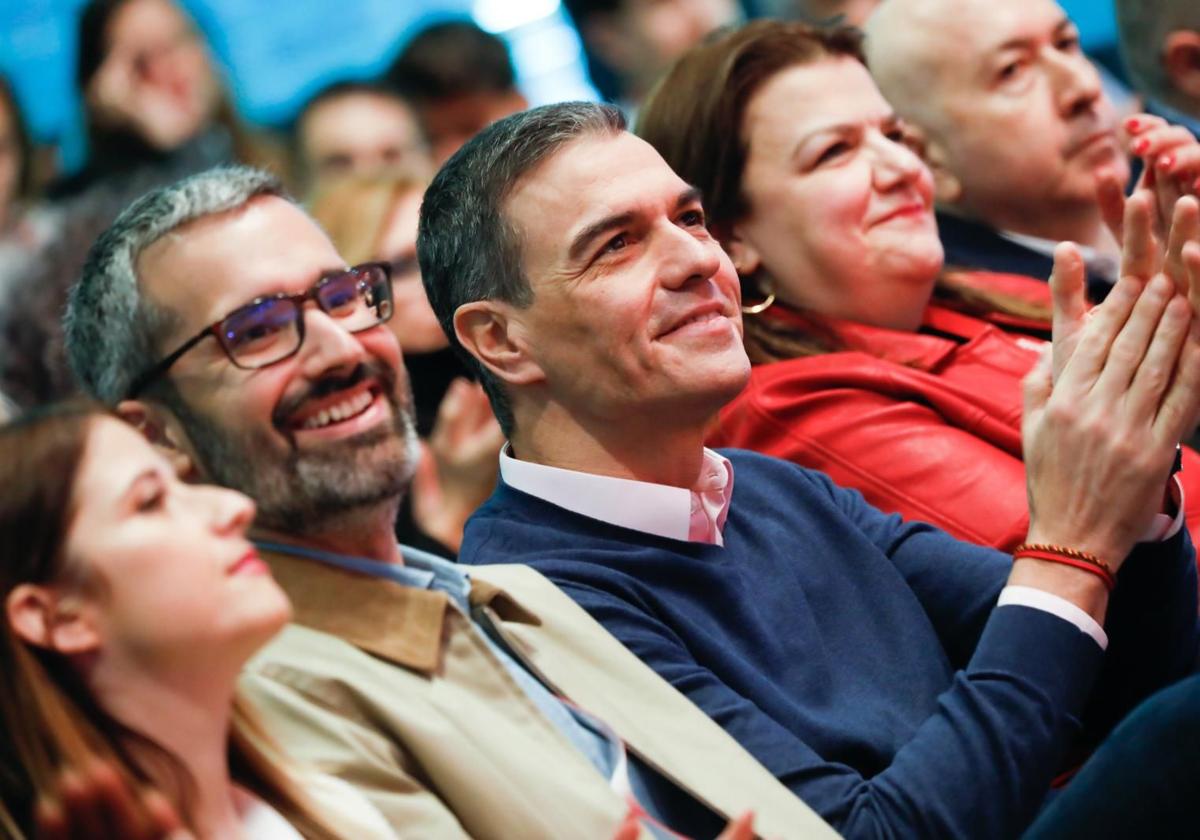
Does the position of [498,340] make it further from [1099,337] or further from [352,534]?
[1099,337]

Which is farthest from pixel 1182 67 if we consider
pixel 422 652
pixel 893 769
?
pixel 422 652

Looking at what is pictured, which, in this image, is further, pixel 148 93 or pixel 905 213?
pixel 148 93

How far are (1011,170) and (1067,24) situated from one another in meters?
0.28

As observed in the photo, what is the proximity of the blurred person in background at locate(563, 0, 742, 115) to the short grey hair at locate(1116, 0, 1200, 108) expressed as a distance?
158 centimetres

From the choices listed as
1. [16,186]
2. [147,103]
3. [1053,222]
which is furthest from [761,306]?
[16,186]

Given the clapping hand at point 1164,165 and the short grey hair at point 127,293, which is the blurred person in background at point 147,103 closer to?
the short grey hair at point 127,293

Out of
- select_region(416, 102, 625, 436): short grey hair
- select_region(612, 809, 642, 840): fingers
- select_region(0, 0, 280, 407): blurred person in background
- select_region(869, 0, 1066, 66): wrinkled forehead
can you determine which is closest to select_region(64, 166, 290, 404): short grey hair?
select_region(416, 102, 625, 436): short grey hair

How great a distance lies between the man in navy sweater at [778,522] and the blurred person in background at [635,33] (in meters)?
2.72

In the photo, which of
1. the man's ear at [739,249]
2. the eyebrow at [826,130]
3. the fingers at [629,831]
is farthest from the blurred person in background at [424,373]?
the fingers at [629,831]

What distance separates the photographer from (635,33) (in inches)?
192

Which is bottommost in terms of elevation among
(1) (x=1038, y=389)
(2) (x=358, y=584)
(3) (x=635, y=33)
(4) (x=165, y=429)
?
(3) (x=635, y=33)

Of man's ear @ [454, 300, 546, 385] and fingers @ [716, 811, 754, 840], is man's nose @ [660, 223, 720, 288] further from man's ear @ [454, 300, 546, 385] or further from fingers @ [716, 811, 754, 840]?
fingers @ [716, 811, 754, 840]

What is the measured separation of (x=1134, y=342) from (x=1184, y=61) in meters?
1.52

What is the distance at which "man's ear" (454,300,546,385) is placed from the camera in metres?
2.02
